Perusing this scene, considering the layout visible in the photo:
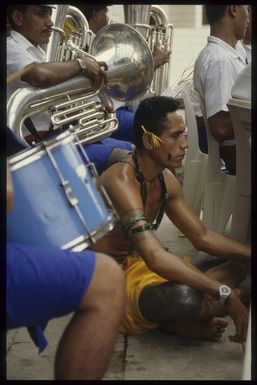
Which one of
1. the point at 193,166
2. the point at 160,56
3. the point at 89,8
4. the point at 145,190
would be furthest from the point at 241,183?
the point at 89,8

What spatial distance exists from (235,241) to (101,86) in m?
1.01

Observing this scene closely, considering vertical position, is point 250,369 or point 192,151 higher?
point 250,369

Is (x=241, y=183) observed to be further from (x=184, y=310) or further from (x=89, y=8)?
(x=89, y=8)

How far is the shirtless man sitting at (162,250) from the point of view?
307cm

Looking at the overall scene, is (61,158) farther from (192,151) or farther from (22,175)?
(192,151)

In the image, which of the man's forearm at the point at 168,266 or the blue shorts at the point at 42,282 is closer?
the blue shorts at the point at 42,282

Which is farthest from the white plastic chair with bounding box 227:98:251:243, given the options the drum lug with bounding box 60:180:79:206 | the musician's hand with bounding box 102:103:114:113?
the drum lug with bounding box 60:180:79:206

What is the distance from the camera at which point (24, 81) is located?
3406 mm

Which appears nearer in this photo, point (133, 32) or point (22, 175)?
point (22, 175)

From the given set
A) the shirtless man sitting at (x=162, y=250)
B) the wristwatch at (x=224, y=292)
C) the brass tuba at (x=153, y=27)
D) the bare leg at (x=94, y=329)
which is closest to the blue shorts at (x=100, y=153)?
the shirtless man sitting at (x=162, y=250)

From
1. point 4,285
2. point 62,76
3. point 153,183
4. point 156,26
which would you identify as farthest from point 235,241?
point 156,26

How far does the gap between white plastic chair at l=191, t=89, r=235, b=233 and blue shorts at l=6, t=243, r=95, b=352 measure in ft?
6.96

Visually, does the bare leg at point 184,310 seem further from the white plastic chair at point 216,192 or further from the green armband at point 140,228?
the white plastic chair at point 216,192

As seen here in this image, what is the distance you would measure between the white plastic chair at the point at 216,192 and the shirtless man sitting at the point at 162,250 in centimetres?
74
